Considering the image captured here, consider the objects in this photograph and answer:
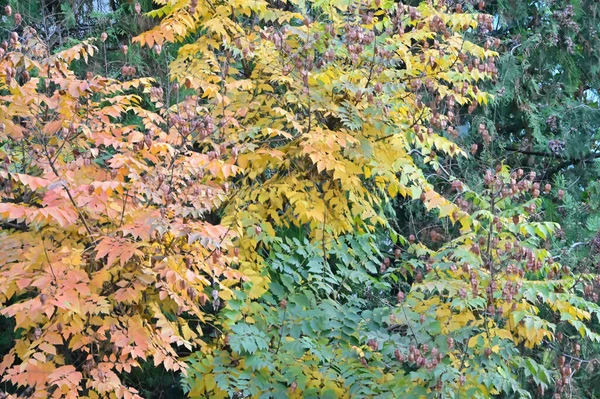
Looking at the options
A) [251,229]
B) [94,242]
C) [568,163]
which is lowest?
[568,163]

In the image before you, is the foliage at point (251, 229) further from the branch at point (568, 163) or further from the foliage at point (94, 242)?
the branch at point (568, 163)

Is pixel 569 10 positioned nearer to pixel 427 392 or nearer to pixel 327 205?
pixel 327 205

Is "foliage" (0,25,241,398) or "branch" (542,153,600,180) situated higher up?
"foliage" (0,25,241,398)

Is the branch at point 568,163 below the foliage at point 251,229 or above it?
below

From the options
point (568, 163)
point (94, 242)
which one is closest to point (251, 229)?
point (94, 242)

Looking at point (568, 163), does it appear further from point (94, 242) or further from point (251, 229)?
point (94, 242)

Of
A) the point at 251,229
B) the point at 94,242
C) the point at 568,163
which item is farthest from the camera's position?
the point at 568,163

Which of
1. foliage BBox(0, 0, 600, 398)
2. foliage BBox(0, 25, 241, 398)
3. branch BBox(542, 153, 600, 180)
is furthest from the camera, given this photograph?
branch BBox(542, 153, 600, 180)

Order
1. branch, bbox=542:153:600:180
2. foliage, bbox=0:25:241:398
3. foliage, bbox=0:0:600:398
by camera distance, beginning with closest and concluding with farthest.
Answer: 1. foliage, bbox=0:25:241:398
2. foliage, bbox=0:0:600:398
3. branch, bbox=542:153:600:180

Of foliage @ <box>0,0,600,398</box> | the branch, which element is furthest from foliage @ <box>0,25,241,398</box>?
the branch

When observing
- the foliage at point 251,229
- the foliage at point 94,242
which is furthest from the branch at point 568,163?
the foliage at point 94,242

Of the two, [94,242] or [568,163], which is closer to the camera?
[94,242]

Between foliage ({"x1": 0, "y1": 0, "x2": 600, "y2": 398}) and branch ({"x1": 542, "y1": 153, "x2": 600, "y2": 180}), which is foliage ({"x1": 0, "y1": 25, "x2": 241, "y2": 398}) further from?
→ branch ({"x1": 542, "y1": 153, "x2": 600, "y2": 180})

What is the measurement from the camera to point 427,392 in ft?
13.7
